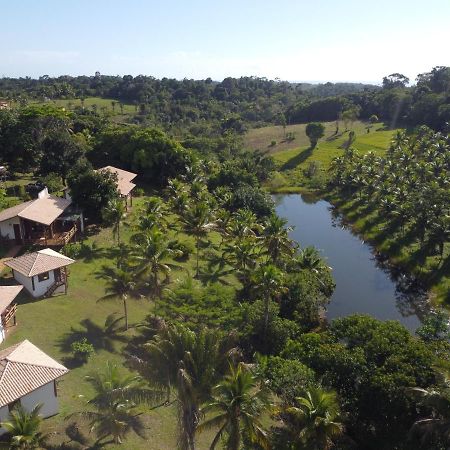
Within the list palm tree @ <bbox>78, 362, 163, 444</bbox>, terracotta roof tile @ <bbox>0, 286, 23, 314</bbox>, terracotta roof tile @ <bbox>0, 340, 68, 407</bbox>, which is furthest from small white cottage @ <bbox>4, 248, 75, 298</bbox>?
palm tree @ <bbox>78, 362, 163, 444</bbox>

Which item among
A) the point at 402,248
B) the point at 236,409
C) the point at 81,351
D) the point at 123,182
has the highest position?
the point at 236,409

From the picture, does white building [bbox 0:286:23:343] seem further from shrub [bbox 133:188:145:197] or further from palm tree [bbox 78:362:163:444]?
shrub [bbox 133:188:145:197]

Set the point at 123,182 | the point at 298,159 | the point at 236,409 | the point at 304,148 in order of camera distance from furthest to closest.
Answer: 1. the point at 304,148
2. the point at 298,159
3. the point at 123,182
4. the point at 236,409

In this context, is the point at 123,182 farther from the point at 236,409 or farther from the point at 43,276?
the point at 236,409

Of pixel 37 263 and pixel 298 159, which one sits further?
pixel 298 159

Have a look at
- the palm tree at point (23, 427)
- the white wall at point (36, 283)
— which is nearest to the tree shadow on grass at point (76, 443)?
the palm tree at point (23, 427)

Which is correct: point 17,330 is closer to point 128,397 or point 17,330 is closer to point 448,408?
point 128,397

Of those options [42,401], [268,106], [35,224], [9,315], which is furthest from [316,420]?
[268,106]
